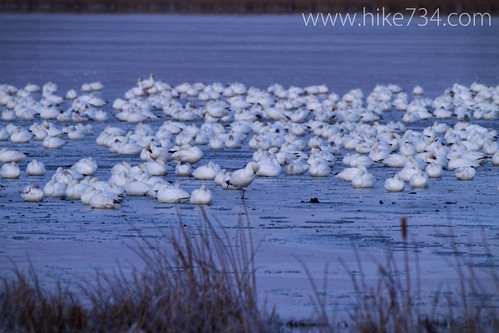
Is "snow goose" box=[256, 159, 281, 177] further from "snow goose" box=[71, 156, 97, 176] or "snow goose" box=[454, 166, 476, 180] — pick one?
"snow goose" box=[454, 166, 476, 180]

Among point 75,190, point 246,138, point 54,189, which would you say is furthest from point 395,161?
point 54,189

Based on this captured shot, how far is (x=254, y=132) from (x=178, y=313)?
11.8 metres

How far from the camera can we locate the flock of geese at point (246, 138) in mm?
11641

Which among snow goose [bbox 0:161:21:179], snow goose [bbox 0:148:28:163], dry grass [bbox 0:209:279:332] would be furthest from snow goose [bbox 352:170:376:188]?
dry grass [bbox 0:209:279:332]

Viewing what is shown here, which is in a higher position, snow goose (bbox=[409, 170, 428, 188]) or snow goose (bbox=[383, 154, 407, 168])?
snow goose (bbox=[409, 170, 428, 188])

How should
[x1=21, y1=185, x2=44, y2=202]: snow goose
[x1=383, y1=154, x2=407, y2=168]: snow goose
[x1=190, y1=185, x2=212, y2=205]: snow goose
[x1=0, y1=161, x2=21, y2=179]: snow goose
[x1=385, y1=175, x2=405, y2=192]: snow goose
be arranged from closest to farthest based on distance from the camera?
1. [x1=190, y1=185, x2=212, y2=205]: snow goose
2. [x1=21, y1=185, x2=44, y2=202]: snow goose
3. [x1=385, y1=175, x2=405, y2=192]: snow goose
4. [x1=0, y1=161, x2=21, y2=179]: snow goose
5. [x1=383, y1=154, x2=407, y2=168]: snow goose

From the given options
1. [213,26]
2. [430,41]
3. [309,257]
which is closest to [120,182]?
[309,257]

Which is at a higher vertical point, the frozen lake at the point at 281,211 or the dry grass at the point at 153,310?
the dry grass at the point at 153,310

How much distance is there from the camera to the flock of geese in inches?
458

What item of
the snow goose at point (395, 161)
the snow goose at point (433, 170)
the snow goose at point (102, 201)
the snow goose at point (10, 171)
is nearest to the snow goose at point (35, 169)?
the snow goose at point (10, 171)

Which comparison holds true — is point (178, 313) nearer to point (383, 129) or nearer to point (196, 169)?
point (196, 169)

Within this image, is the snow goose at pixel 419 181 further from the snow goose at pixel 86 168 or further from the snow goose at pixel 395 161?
the snow goose at pixel 86 168

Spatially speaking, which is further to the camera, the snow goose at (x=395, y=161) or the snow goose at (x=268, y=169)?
the snow goose at (x=395, y=161)

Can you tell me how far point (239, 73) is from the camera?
30.9m
